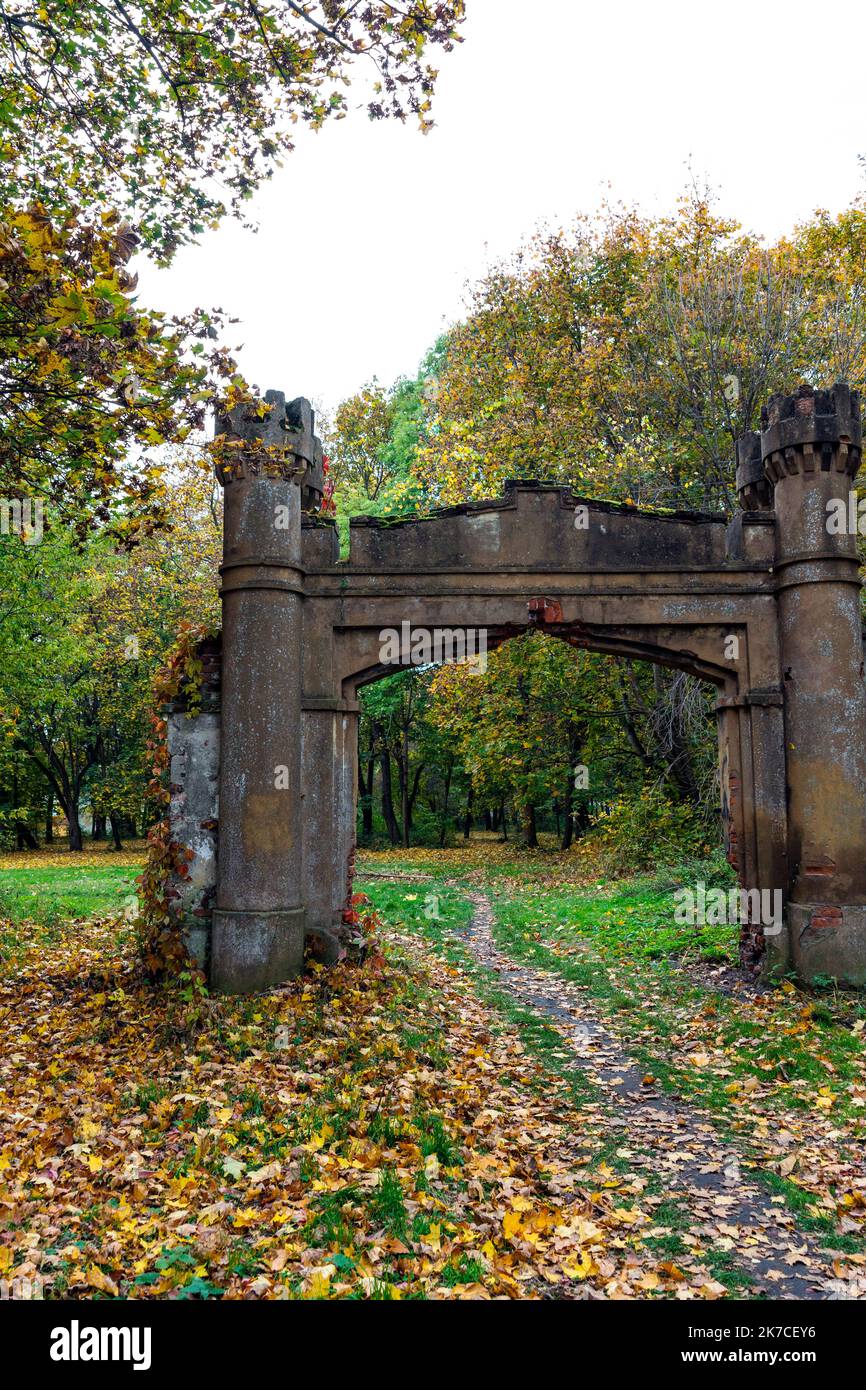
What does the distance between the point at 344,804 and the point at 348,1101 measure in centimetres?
353

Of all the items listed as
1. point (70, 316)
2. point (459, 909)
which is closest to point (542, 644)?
point (459, 909)

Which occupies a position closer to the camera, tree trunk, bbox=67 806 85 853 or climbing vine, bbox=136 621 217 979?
climbing vine, bbox=136 621 217 979

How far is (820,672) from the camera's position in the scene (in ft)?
29.8

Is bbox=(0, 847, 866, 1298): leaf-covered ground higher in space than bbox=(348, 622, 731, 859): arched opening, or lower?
lower

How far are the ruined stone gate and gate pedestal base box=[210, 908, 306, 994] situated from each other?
3cm

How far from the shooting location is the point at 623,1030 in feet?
27.9

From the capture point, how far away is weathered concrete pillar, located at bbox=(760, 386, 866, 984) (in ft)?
28.9

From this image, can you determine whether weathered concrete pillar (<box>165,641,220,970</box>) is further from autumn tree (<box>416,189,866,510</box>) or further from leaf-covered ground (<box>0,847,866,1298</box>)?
autumn tree (<box>416,189,866,510</box>)

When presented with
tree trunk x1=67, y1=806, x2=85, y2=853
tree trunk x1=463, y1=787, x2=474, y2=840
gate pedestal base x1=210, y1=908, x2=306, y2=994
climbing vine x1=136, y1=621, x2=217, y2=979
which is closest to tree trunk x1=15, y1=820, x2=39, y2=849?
tree trunk x1=67, y1=806, x2=85, y2=853

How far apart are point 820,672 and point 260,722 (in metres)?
5.88

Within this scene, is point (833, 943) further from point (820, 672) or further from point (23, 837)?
point (23, 837)

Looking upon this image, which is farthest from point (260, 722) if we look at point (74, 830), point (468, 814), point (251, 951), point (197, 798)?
point (468, 814)

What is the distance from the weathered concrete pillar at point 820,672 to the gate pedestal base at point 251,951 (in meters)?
5.25

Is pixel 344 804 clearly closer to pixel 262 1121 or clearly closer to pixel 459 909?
pixel 262 1121
